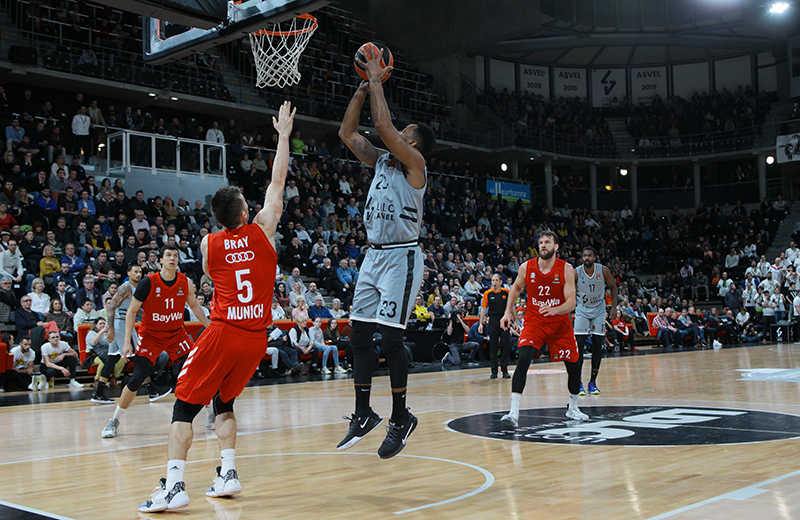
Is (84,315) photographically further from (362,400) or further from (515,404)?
(362,400)

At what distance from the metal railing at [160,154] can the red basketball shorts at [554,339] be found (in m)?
14.5

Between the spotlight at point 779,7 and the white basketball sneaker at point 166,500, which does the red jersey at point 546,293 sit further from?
the spotlight at point 779,7

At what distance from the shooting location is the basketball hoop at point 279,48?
12672 millimetres

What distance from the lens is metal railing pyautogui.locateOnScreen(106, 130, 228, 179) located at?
1917 cm

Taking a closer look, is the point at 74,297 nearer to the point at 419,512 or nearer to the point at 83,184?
the point at 83,184

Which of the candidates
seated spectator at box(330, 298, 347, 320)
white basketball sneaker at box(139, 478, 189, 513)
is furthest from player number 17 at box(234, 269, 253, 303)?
seated spectator at box(330, 298, 347, 320)

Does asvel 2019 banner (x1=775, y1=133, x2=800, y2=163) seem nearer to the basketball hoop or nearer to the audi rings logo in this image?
the basketball hoop

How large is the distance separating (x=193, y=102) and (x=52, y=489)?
19.6 m

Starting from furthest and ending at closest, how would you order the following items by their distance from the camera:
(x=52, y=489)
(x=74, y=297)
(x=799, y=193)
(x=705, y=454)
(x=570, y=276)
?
1. (x=799, y=193)
2. (x=74, y=297)
3. (x=570, y=276)
4. (x=705, y=454)
5. (x=52, y=489)

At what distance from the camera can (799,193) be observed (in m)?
35.3

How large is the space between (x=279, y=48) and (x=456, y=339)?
25.9 ft

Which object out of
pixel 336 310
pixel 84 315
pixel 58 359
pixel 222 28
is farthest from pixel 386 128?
pixel 336 310

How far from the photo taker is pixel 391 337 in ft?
15.6

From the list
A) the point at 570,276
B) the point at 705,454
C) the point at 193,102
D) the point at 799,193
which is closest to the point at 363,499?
the point at 705,454
